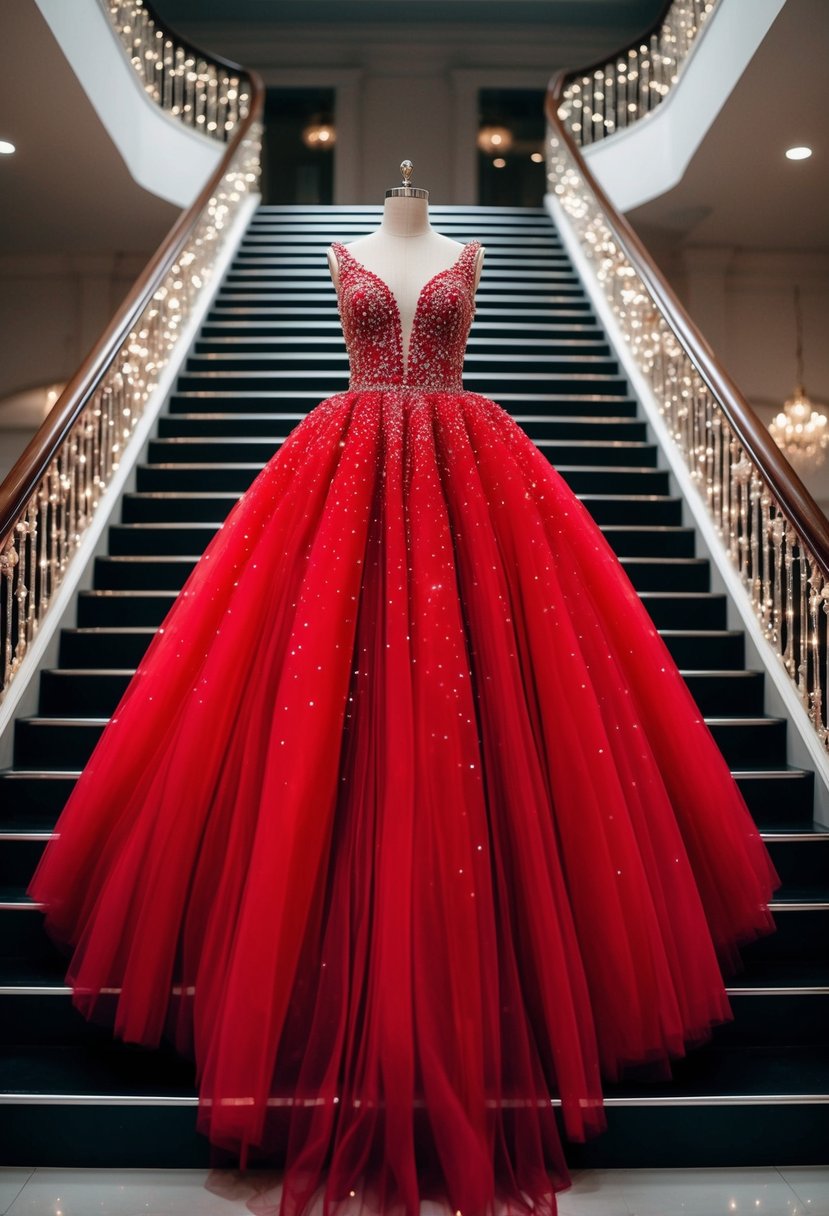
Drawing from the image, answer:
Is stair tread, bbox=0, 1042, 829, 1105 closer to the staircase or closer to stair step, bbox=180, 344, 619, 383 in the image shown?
the staircase

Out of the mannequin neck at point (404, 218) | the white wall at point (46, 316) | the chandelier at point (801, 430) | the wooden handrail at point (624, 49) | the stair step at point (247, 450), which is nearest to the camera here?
the mannequin neck at point (404, 218)

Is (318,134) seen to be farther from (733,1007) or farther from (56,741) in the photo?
(733,1007)

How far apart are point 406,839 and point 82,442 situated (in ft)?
8.35

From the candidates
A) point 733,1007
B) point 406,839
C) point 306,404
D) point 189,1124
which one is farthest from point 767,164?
point 189,1124

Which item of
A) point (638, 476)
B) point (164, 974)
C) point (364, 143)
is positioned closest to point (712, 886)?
point (164, 974)

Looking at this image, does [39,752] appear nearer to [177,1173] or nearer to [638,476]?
[177,1173]

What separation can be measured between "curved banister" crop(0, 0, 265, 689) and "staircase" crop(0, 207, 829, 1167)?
0.17m

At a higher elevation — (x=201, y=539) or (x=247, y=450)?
(x=247, y=450)

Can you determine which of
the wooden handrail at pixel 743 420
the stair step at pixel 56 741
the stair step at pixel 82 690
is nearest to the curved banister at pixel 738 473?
the wooden handrail at pixel 743 420

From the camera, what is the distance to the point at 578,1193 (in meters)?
1.73

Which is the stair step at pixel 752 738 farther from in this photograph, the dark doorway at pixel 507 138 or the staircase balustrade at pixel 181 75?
the dark doorway at pixel 507 138

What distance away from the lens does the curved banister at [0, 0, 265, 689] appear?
2863mm

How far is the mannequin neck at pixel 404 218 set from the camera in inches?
98.3

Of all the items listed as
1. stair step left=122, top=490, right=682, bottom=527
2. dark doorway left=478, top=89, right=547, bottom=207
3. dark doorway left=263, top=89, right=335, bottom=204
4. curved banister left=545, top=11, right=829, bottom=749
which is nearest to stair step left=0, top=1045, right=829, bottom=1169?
curved banister left=545, top=11, right=829, bottom=749
